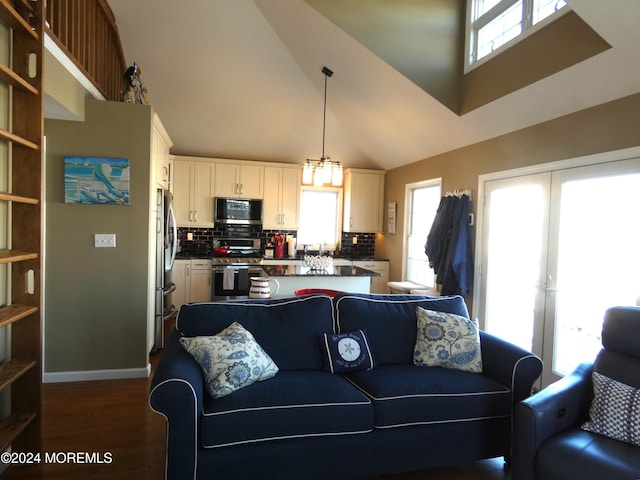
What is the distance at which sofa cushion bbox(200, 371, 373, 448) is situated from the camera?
72.2 inches

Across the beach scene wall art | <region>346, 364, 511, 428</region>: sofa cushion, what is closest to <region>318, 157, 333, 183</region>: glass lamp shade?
the beach scene wall art

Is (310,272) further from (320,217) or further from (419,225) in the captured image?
(320,217)

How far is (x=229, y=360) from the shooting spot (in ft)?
6.64

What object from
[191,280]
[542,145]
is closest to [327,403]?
[542,145]

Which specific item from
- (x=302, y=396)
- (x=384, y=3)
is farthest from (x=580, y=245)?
(x=384, y=3)

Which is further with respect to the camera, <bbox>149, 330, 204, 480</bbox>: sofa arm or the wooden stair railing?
the wooden stair railing

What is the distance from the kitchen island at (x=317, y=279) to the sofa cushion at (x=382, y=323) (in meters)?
1.09

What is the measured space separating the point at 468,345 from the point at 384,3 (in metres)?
3.06

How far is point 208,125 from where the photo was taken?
18.2ft

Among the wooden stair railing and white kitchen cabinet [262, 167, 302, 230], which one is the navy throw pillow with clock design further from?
white kitchen cabinet [262, 167, 302, 230]

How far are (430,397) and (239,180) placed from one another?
462 centimetres

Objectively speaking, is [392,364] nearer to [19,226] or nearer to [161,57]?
[19,226]

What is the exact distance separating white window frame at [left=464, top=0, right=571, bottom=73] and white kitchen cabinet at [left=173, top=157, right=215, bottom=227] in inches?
149

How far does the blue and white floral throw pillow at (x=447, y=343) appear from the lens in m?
2.43
